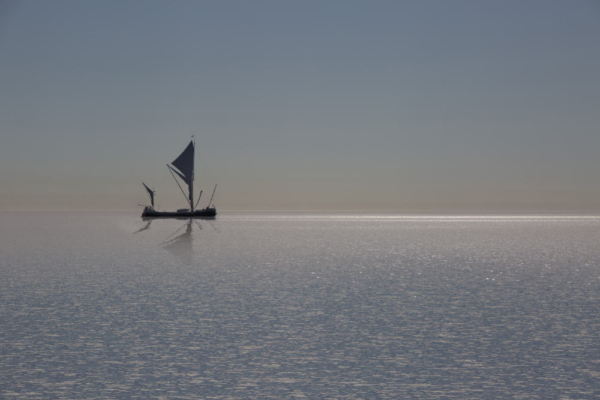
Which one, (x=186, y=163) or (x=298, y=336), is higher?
(x=186, y=163)

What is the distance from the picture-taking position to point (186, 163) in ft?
622

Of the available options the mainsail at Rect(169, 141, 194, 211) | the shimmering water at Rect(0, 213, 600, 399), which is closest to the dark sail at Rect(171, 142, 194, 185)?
the mainsail at Rect(169, 141, 194, 211)

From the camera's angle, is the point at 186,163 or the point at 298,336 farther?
the point at 186,163

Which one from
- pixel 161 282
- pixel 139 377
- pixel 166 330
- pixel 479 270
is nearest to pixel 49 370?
pixel 139 377

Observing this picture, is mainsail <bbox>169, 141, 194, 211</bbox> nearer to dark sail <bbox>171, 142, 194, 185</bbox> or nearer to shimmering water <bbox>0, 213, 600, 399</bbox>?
dark sail <bbox>171, 142, 194, 185</bbox>

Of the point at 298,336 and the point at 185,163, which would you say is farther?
the point at 185,163

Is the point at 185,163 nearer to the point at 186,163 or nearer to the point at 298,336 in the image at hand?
the point at 186,163

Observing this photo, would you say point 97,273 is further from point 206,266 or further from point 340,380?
point 340,380

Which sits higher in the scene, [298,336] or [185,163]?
[185,163]

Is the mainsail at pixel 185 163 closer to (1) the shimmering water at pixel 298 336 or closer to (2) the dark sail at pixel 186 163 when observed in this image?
(2) the dark sail at pixel 186 163

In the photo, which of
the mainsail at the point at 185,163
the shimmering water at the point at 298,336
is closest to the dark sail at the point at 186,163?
the mainsail at the point at 185,163

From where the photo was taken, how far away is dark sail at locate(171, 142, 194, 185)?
188m

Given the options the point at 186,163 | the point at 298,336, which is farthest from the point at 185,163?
the point at 298,336

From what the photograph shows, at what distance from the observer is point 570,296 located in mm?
40125
